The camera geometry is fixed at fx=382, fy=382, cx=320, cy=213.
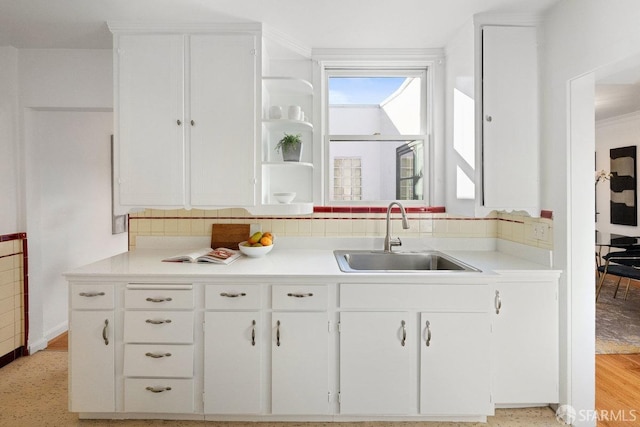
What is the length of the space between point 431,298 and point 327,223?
40.8 inches

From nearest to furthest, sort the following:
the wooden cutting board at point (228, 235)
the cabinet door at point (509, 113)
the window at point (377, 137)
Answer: the cabinet door at point (509, 113)
the wooden cutting board at point (228, 235)
the window at point (377, 137)

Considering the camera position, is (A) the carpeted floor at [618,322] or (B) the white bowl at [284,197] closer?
(B) the white bowl at [284,197]

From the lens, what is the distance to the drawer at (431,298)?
2.01m

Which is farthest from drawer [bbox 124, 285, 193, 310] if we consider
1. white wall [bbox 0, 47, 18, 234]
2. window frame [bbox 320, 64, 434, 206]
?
white wall [bbox 0, 47, 18, 234]

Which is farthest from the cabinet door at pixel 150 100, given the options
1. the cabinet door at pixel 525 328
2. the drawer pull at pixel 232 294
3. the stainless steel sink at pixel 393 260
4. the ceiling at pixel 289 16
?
the cabinet door at pixel 525 328

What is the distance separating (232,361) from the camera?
6.65ft

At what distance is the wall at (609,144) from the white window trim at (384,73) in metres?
→ 4.22

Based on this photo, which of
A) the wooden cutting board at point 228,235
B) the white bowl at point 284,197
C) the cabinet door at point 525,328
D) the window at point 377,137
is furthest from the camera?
the window at point 377,137

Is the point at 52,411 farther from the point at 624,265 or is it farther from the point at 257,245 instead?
the point at 624,265

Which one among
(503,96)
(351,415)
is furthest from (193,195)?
(503,96)

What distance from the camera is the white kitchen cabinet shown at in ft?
6.68

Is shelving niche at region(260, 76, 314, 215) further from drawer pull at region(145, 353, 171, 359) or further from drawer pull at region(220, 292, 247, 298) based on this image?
drawer pull at region(145, 353, 171, 359)

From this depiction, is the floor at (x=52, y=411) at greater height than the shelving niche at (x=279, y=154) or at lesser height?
lesser

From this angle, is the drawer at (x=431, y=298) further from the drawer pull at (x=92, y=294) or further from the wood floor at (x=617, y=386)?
the drawer pull at (x=92, y=294)
